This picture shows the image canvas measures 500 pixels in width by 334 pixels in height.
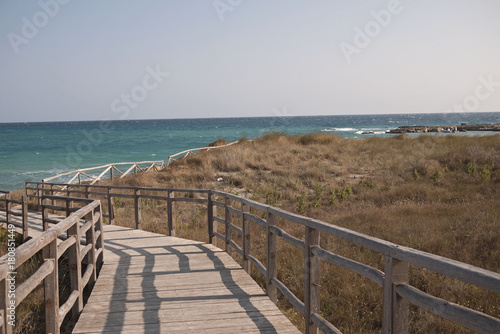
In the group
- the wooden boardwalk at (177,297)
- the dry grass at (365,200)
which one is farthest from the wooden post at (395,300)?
the dry grass at (365,200)

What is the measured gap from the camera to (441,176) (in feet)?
52.1

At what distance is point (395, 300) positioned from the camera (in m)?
2.93

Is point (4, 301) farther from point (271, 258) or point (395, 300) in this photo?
point (271, 258)

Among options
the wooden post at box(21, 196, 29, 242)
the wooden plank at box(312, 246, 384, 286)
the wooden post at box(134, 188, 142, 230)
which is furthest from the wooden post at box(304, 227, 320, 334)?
the wooden post at box(21, 196, 29, 242)

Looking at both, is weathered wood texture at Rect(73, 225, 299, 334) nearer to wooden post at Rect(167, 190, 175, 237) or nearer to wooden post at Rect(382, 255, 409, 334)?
wooden post at Rect(167, 190, 175, 237)

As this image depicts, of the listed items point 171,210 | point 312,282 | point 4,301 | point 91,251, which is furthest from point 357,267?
point 171,210

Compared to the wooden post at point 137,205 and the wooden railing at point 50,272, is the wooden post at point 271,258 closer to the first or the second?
the wooden railing at point 50,272

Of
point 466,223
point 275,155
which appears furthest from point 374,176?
point 466,223

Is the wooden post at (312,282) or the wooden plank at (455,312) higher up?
the wooden plank at (455,312)

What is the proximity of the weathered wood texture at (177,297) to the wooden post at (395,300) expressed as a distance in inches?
65.8

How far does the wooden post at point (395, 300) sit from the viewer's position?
2936 mm

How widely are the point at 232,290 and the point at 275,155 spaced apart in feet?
56.3

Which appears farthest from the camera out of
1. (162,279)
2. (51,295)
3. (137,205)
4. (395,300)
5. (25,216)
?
(137,205)

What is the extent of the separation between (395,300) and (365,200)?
36.5ft
